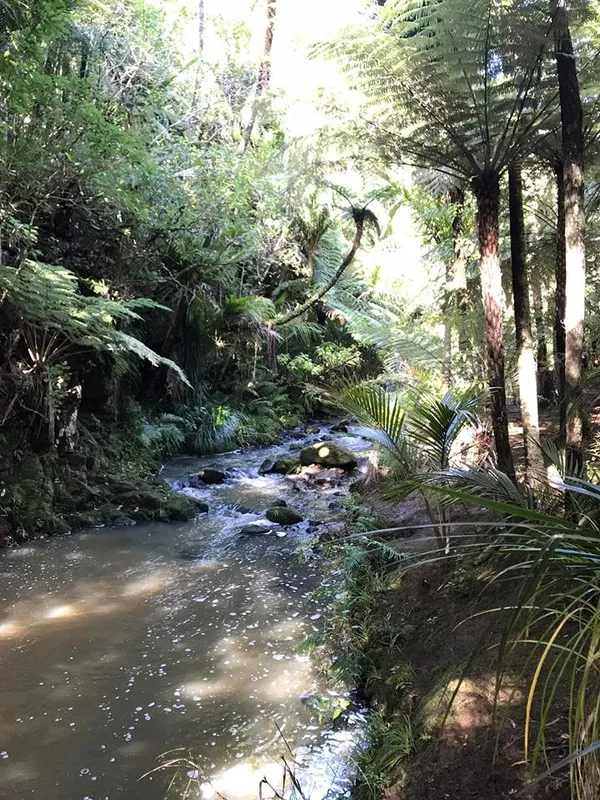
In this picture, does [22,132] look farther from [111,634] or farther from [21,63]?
[111,634]

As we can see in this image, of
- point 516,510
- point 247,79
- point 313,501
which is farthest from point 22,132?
point 247,79

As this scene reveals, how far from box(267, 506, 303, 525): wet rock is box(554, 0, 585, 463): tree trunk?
421 cm

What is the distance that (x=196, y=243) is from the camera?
32.5 ft

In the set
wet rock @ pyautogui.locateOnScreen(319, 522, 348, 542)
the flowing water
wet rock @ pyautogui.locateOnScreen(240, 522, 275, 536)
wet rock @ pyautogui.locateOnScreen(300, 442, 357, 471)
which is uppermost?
wet rock @ pyautogui.locateOnScreen(300, 442, 357, 471)

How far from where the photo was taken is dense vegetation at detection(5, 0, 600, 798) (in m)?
2.57

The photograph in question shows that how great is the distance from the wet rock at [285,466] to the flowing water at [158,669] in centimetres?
305

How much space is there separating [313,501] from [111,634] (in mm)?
4031

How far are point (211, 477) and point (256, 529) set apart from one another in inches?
89.0

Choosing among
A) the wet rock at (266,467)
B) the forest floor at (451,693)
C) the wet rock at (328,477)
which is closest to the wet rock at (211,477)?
the wet rock at (266,467)

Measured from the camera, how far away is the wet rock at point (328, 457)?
30.7 ft

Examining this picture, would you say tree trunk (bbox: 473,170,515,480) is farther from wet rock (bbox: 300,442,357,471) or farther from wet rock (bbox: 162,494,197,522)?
wet rock (bbox: 300,442,357,471)

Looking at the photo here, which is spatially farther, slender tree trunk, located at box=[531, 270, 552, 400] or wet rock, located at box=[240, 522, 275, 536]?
slender tree trunk, located at box=[531, 270, 552, 400]

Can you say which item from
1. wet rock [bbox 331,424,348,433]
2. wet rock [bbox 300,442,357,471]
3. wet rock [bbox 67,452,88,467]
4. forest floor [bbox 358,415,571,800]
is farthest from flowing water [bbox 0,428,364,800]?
wet rock [bbox 331,424,348,433]

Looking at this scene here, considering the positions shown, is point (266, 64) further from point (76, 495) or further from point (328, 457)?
point (76, 495)
